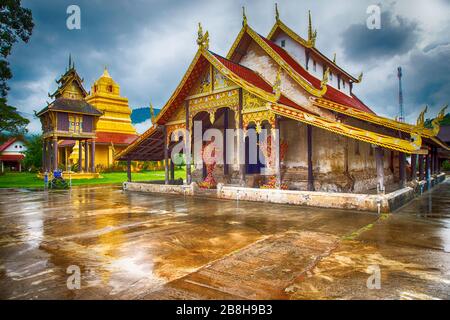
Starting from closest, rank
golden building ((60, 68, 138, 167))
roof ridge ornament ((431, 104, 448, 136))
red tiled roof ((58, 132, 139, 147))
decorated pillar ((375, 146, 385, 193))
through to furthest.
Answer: decorated pillar ((375, 146, 385, 193)) < roof ridge ornament ((431, 104, 448, 136)) < red tiled roof ((58, 132, 139, 147)) < golden building ((60, 68, 138, 167))

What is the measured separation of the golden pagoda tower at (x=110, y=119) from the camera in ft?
111

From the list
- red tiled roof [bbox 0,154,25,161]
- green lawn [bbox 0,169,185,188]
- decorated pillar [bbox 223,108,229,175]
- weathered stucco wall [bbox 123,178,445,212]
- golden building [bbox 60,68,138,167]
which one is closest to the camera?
weathered stucco wall [bbox 123,178,445,212]

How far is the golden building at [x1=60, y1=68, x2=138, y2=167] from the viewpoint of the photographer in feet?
111

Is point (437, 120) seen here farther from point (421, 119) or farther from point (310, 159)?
point (310, 159)

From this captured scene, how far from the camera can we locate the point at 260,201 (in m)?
10.8

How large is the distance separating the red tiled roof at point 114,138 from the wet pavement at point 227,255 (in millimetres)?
26919

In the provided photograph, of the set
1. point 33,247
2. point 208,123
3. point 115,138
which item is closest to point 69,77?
point 115,138

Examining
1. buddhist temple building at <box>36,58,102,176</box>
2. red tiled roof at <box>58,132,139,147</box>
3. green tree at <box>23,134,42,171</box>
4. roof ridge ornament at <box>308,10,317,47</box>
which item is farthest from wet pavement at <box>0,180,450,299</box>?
green tree at <box>23,134,42,171</box>

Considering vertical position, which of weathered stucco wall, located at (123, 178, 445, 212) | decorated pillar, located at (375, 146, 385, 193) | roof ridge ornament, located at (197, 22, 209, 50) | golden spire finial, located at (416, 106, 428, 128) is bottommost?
weathered stucco wall, located at (123, 178, 445, 212)

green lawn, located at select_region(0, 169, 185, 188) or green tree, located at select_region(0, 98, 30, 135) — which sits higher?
green tree, located at select_region(0, 98, 30, 135)

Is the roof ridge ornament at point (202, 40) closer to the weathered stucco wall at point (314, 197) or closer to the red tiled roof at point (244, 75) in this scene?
the red tiled roof at point (244, 75)

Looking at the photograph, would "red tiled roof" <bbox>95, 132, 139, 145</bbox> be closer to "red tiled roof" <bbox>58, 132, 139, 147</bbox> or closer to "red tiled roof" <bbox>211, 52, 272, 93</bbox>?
"red tiled roof" <bbox>58, 132, 139, 147</bbox>

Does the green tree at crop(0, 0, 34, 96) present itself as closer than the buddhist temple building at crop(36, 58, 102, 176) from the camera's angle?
Yes
